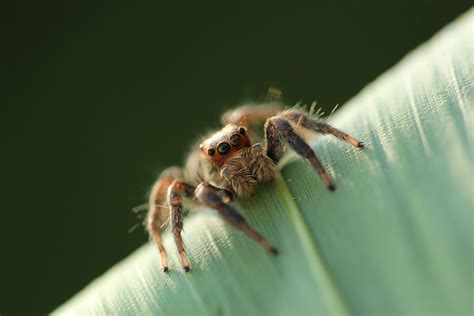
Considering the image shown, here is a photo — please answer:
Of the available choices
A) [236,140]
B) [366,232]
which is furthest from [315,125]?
[366,232]

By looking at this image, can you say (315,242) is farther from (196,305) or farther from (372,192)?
(196,305)

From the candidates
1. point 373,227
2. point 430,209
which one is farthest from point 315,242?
point 430,209

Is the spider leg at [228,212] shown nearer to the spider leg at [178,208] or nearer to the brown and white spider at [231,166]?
the brown and white spider at [231,166]

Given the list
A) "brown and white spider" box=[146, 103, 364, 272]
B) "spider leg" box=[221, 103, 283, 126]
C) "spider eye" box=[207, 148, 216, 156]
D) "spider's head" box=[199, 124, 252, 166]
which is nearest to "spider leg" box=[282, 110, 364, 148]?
"brown and white spider" box=[146, 103, 364, 272]

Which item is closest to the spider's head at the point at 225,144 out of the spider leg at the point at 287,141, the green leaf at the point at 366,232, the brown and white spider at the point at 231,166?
the brown and white spider at the point at 231,166

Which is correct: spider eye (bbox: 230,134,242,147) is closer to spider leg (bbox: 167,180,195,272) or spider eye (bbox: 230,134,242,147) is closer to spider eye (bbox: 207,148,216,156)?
spider eye (bbox: 207,148,216,156)

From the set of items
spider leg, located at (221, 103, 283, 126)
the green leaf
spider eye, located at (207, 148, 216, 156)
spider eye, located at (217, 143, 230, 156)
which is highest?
spider leg, located at (221, 103, 283, 126)
